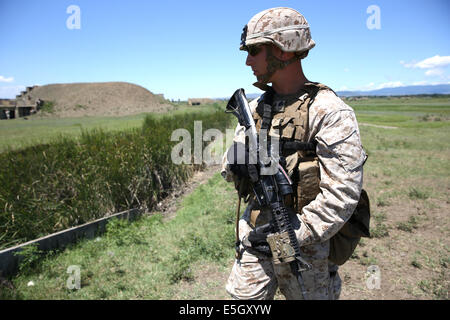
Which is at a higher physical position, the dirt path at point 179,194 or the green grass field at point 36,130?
the green grass field at point 36,130

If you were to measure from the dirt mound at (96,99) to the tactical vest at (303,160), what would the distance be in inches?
1528

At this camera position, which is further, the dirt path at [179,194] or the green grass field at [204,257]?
the dirt path at [179,194]

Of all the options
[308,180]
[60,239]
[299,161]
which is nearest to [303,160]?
[299,161]

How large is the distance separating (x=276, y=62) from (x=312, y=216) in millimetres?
972

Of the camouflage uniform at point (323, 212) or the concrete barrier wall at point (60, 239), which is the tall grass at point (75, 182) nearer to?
the concrete barrier wall at point (60, 239)

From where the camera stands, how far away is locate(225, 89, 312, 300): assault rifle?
1.49m

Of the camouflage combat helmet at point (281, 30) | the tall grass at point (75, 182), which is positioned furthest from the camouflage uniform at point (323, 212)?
the tall grass at point (75, 182)

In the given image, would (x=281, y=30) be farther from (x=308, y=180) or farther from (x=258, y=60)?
(x=308, y=180)

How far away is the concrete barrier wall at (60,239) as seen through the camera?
3.60m

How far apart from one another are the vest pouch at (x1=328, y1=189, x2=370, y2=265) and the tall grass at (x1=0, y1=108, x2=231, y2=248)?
14.7ft

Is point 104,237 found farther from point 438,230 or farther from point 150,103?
point 150,103

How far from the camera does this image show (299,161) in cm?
166

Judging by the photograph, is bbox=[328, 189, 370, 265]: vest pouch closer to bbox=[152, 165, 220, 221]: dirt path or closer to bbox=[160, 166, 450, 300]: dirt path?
bbox=[160, 166, 450, 300]: dirt path

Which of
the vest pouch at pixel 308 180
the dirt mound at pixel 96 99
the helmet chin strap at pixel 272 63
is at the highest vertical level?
the dirt mound at pixel 96 99
